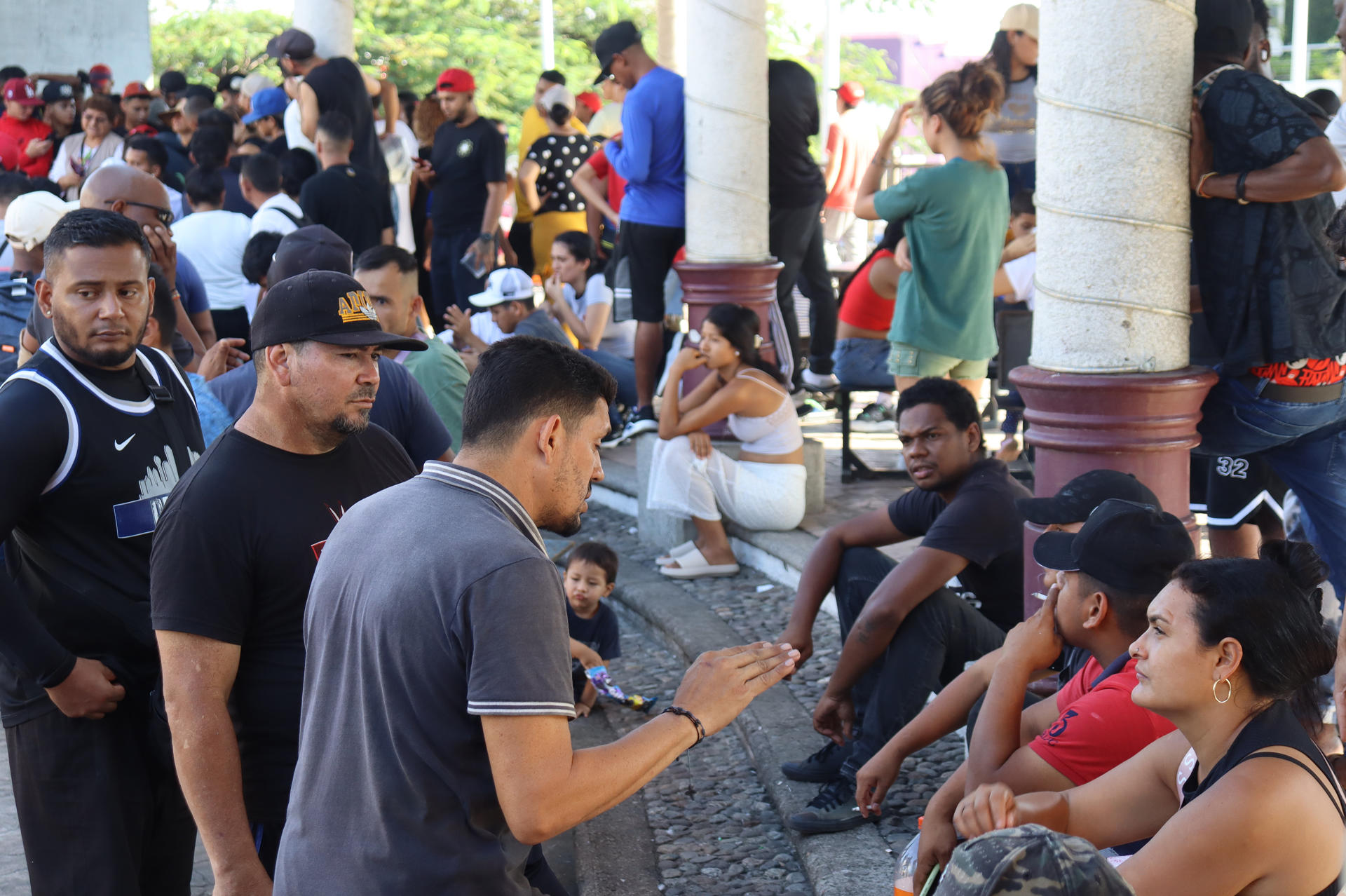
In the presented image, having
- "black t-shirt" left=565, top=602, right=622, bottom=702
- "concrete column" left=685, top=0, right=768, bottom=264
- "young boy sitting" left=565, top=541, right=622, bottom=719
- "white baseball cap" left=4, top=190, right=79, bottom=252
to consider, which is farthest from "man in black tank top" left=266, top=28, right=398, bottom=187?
"black t-shirt" left=565, top=602, right=622, bottom=702

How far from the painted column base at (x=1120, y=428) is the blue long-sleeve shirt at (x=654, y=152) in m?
3.72

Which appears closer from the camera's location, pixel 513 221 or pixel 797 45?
pixel 513 221

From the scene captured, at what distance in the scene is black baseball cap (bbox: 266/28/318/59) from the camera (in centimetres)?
952

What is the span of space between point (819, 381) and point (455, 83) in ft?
11.2

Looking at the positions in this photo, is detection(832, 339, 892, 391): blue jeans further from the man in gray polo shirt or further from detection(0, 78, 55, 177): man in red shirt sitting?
detection(0, 78, 55, 177): man in red shirt sitting

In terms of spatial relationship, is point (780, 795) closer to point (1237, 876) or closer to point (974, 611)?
point (974, 611)

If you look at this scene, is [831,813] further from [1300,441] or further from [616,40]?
[616,40]

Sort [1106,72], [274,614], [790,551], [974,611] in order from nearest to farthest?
[274,614]
[1106,72]
[974,611]
[790,551]

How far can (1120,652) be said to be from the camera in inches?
120

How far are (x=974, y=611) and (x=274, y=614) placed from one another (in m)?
2.38

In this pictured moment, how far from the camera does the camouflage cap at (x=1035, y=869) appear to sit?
133 cm

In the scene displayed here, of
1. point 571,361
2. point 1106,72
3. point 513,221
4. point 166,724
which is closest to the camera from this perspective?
point 571,361

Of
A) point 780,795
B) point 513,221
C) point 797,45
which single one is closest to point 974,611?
point 780,795

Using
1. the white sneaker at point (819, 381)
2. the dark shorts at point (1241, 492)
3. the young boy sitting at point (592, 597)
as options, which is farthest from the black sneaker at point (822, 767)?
the white sneaker at point (819, 381)
